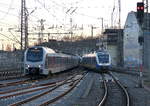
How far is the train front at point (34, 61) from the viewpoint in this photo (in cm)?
3469

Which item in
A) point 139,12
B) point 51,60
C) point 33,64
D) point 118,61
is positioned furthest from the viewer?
point 118,61

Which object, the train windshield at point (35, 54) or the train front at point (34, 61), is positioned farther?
the train windshield at point (35, 54)

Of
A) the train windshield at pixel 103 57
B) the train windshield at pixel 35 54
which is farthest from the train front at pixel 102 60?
the train windshield at pixel 35 54

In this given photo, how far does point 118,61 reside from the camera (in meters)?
81.6

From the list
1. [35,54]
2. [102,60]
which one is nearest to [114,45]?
[102,60]

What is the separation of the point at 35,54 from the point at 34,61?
640 millimetres

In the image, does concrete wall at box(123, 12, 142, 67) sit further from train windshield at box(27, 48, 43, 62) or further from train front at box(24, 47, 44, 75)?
train front at box(24, 47, 44, 75)

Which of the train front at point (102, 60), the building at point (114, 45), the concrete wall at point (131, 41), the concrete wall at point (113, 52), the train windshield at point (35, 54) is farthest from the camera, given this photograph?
the concrete wall at point (113, 52)

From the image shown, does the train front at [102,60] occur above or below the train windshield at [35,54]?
below

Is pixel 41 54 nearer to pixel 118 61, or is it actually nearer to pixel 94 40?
pixel 118 61

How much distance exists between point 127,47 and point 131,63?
4337 mm

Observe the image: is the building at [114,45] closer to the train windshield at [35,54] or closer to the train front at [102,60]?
the train front at [102,60]

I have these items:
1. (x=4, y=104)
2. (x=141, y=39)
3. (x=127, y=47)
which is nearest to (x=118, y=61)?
(x=127, y=47)

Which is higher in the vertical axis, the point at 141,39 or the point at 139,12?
the point at 139,12
